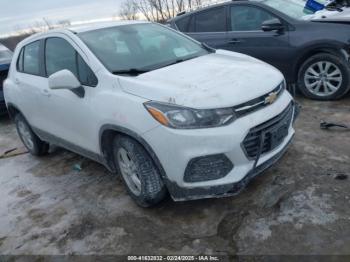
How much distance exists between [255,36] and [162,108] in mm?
3641

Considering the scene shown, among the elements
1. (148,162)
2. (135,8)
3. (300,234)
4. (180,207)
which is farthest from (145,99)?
(135,8)

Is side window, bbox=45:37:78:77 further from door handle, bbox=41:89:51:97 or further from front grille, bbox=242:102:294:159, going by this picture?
front grille, bbox=242:102:294:159

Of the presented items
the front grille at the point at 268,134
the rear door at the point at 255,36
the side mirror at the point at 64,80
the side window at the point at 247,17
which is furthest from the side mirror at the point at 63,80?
the side window at the point at 247,17

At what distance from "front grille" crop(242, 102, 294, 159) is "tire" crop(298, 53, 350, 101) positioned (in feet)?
7.65

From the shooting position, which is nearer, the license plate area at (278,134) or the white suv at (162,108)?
the white suv at (162,108)

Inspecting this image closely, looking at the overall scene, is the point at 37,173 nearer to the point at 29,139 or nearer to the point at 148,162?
the point at 29,139

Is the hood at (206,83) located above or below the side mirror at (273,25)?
above

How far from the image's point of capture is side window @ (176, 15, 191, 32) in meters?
6.98

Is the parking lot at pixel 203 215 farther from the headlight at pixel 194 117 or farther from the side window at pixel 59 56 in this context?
the side window at pixel 59 56

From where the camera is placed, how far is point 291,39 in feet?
18.9

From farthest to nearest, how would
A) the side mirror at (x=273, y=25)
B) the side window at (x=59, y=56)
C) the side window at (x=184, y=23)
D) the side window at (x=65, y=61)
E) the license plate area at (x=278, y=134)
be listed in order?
the side window at (x=184, y=23) < the side mirror at (x=273, y=25) < the side window at (x=59, y=56) < the side window at (x=65, y=61) < the license plate area at (x=278, y=134)

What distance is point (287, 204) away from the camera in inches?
132

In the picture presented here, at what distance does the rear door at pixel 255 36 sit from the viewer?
590 centimetres

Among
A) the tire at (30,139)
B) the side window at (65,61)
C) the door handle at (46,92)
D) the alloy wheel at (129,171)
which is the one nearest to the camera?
the alloy wheel at (129,171)
